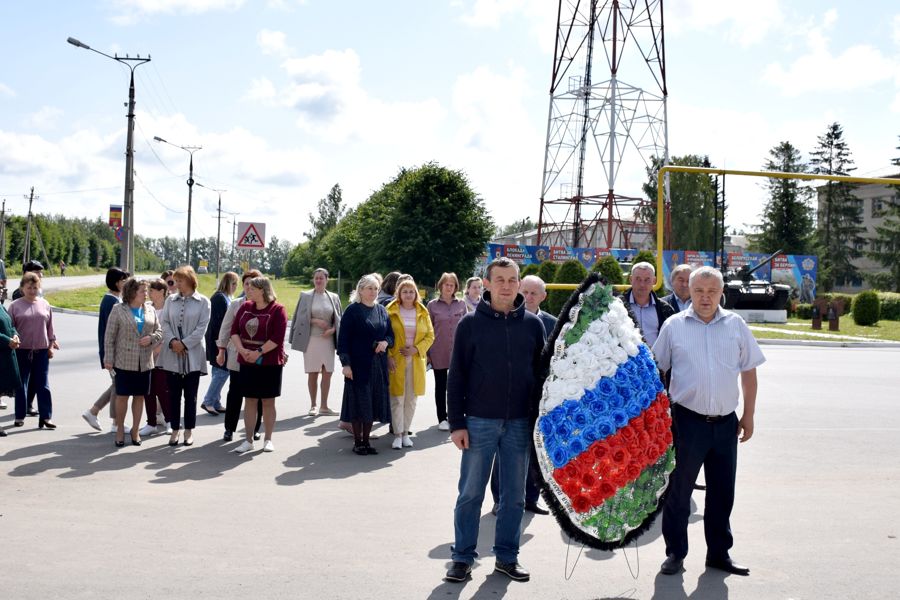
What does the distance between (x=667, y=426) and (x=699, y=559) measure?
3.91 ft

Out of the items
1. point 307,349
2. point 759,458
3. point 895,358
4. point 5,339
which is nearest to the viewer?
point 759,458

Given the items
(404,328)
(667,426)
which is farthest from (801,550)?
(404,328)

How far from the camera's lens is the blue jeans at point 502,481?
4.93 metres

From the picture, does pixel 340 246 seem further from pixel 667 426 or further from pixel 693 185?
pixel 667 426

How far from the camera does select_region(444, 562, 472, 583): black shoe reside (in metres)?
4.85

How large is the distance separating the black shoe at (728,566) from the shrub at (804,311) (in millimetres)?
43402

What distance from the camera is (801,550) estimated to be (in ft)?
18.1

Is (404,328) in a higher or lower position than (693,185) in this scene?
lower

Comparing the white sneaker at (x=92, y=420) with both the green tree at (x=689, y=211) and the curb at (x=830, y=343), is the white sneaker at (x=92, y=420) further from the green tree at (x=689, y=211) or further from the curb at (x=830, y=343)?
the green tree at (x=689, y=211)

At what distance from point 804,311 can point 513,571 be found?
146 feet

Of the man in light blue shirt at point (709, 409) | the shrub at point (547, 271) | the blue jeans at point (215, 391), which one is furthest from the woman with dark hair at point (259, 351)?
the shrub at point (547, 271)

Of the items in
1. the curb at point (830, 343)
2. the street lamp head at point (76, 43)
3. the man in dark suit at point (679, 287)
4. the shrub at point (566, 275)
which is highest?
the street lamp head at point (76, 43)

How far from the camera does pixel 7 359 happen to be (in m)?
9.29

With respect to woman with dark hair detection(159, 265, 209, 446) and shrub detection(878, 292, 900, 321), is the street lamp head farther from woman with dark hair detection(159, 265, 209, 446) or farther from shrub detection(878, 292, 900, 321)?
shrub detection(878, 292, 900, 321)
